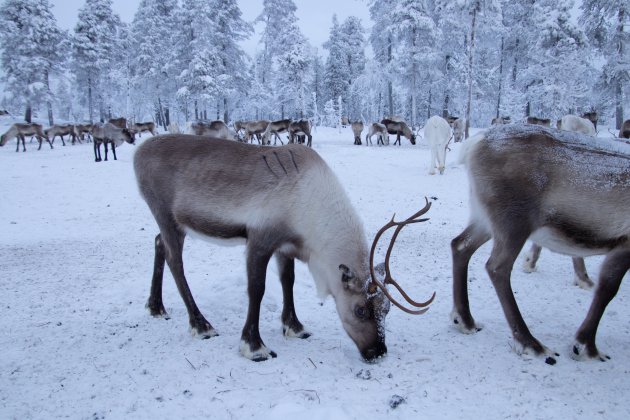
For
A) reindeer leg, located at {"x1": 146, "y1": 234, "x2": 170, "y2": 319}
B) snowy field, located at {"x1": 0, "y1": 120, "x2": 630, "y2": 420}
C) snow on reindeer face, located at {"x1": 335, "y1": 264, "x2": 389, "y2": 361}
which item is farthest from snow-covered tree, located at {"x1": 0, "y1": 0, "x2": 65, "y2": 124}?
snow on reindeer face, located at {"x1": 335, "y1": 264, "x2": 389, "y2": 361}

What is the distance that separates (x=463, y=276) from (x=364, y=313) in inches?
49.2

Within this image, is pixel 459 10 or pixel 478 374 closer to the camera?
pixel 478 374

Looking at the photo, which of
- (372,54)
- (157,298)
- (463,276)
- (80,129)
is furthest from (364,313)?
(372,54)

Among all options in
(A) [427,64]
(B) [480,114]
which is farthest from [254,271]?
(B) [480,114]

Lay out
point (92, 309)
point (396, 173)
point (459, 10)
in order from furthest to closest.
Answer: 1. point (459, 10)
2. point (396, 173)
3. point (92, 309)

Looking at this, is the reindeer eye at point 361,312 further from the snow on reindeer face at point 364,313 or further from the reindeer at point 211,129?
the reindeer at point 211,129

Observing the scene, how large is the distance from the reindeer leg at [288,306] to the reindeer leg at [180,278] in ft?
2.12

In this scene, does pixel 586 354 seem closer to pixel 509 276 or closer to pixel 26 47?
pixel 509 276

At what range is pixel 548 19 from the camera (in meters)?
26.7

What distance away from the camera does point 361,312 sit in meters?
2.91

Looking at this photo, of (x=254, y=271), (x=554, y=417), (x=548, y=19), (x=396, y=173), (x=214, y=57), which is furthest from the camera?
(x=214, y=57)

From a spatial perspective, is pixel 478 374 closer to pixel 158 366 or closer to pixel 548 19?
pixel 158 366

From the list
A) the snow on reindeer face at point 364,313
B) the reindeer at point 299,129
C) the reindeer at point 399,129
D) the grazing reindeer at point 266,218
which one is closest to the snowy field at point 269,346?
the snow on reindeer face at point 364,313

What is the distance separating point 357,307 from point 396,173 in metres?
10.3
